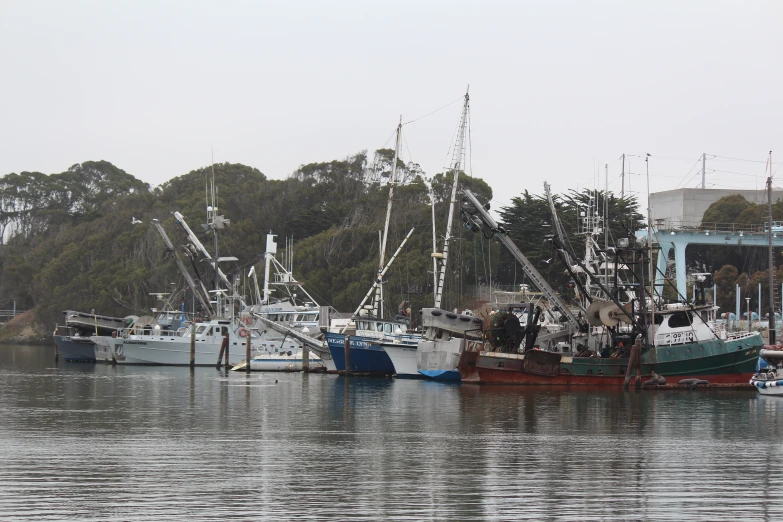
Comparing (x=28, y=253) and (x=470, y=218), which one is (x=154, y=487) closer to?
(x=470, y=218)

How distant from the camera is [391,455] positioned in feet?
81.4

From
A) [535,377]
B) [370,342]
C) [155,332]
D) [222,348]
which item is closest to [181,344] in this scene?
[155,332]

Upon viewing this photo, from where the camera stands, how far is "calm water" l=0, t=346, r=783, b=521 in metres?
18.5

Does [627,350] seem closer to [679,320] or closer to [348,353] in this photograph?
[679,320]

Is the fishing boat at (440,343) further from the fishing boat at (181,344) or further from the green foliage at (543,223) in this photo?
the green foliage at (543,223)

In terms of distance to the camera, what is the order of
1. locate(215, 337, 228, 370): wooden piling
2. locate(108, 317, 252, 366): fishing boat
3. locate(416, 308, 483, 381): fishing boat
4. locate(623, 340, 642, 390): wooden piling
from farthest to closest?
locate(108, 317, 252, 366): fishing boat < locate(215, 337, 228, 370): wooden piling < locate(416, 308, 483, 381): fishing boat < locate(623, 340, 642, 390): wooden piling

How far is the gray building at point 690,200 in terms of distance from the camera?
86.6m

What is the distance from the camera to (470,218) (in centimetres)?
4988

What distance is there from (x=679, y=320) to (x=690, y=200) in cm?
4484

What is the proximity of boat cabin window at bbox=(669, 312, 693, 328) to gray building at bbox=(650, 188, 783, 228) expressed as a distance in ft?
137

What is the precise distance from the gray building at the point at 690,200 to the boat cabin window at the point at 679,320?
41678 mm

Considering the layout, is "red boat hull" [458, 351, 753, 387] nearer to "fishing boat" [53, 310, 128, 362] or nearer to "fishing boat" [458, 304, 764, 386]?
"fishing boat" [458, 304, 764, 386]

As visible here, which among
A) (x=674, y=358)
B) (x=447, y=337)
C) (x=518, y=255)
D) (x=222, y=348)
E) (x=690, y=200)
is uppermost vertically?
(x=690, y=200)

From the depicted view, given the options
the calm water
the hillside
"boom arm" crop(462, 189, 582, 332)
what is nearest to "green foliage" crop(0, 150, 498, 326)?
the hillside
